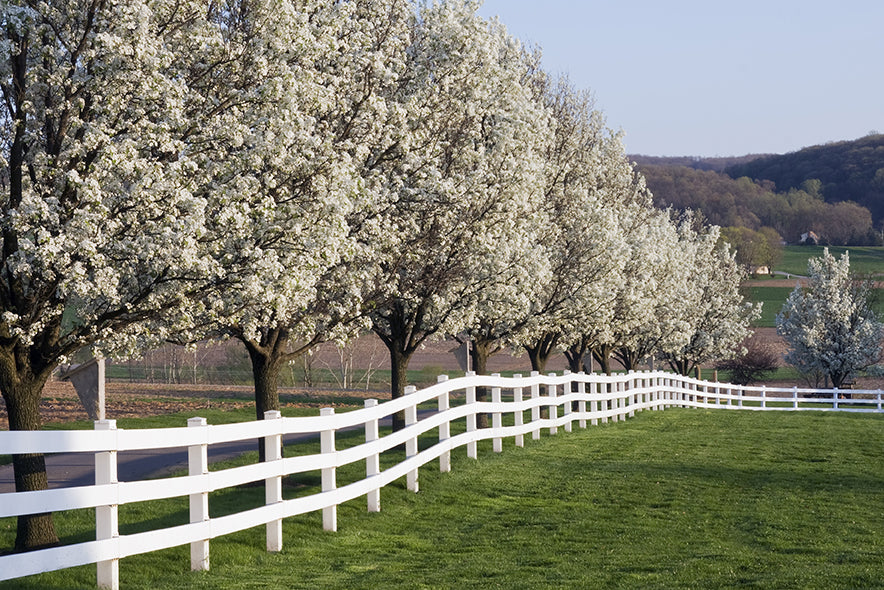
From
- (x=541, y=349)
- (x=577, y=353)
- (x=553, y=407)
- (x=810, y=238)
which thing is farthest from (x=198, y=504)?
(x=810, y=238)

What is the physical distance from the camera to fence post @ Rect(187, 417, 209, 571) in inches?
335

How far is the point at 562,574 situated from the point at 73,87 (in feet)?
21.9

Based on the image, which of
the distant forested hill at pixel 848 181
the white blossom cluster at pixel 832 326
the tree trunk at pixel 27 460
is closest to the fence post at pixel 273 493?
the tree trunk at pixel 27 460

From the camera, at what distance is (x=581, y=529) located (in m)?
11.0

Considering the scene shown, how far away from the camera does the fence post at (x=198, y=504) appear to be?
335 inches

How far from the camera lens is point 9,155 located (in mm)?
10586

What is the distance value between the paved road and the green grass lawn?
13.2ft

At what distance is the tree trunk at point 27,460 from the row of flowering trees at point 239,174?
0.8 inches

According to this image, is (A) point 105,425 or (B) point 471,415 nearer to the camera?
(A) point 105,425

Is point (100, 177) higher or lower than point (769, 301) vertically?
lower

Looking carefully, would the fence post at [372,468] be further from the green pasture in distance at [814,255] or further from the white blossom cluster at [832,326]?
the green pasture in distance at [814,255]

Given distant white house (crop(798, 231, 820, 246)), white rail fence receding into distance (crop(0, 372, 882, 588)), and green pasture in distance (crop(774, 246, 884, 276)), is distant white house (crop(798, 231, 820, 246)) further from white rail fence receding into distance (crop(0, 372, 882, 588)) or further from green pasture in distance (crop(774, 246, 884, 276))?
white rail fence receding into distance (crop(0, 372, 882, 588))

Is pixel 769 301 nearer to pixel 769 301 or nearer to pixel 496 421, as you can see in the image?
pixel 769 301

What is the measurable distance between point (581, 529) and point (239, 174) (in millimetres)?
5560
